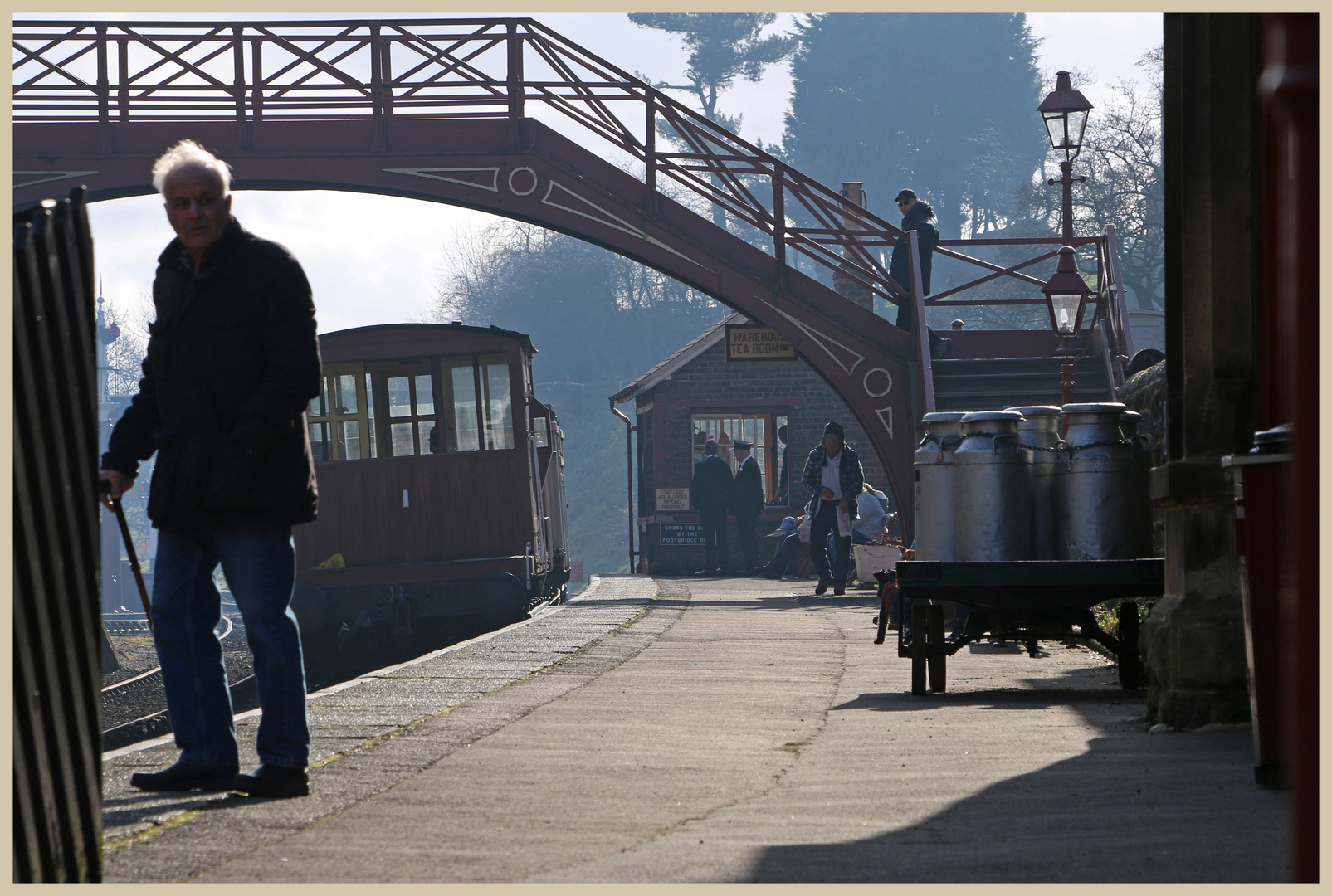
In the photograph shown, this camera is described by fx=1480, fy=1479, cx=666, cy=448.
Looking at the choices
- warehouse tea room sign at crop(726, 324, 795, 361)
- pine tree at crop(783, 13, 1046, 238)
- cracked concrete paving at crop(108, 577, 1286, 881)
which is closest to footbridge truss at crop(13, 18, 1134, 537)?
warehouse tea room sign at crop(726, 324, 795, 361)

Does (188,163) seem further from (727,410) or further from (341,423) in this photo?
(727,410)

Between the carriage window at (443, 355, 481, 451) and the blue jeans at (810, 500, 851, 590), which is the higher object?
the carriage window at (443, 355, 481, 451)

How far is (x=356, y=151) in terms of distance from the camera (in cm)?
1501

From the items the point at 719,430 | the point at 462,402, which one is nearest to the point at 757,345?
the point at 462,402

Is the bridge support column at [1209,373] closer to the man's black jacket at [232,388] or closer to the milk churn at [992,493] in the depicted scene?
the milk churn at [992,493]

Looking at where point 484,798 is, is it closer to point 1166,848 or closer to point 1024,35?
point 1166,848

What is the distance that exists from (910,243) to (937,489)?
384 inches

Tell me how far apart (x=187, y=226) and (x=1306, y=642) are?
109 inches

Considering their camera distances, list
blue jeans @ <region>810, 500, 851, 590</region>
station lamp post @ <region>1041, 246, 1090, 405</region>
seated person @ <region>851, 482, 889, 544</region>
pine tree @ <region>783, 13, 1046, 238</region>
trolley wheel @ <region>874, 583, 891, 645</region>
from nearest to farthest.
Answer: trolley wheel @ <region>874, 583, 891, 645</region>
station lamp post @ <region>1041, 246, 1090, 405</region>
blue jeans @ <region>810, 500, 851, 590</region>
seated person @ <region>851, 482, 889, 544</region>
pine tree @ <region>783, 13, 1046, 238</region>

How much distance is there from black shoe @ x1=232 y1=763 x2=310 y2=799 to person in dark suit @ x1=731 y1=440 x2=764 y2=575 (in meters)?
18.2

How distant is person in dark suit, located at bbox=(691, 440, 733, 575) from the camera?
21469mm

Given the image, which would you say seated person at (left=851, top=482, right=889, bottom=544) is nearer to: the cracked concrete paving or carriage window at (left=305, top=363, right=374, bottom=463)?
carriage window at (left=305, top=363, right=374, bottom=463)

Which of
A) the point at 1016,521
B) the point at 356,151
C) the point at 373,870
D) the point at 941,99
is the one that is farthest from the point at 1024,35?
the point at 373,870

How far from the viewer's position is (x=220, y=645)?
3.61 metres
